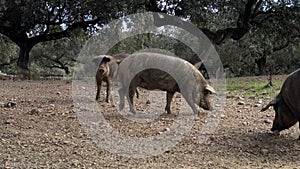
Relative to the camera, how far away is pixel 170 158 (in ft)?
16.8

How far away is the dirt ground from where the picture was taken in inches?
194

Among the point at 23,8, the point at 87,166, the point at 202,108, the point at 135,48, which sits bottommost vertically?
the point at 87,166

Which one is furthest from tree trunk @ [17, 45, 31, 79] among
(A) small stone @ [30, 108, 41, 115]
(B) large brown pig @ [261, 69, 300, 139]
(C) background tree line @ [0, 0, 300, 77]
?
(B) large brown pig @ [261, 69, 300, 139]

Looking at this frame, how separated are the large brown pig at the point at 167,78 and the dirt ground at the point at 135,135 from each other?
49 cm

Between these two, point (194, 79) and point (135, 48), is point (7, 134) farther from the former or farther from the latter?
point (135, 48)

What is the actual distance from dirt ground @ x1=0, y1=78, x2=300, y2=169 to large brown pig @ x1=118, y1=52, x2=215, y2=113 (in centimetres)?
49

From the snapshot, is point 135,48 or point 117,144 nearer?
point 117,144

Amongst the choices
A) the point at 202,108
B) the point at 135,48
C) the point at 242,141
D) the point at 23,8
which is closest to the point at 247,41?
the point at 135,48

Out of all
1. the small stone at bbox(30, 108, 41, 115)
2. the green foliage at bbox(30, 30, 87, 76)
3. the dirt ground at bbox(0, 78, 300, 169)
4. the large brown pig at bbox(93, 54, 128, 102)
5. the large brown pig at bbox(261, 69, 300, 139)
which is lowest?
the dirt ground at bbox(0, 78, 300, 169)

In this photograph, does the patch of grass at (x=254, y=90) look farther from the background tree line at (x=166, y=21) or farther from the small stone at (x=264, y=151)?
the small stone at (x=264, y=151)

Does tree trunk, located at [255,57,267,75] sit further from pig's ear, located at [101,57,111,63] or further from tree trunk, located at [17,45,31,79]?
pig's ear, located at [101,57,111,63]

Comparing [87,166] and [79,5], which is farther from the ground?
[79,5]

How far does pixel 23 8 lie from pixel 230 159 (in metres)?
17.9

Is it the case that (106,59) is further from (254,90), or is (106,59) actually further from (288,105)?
(254,90)
